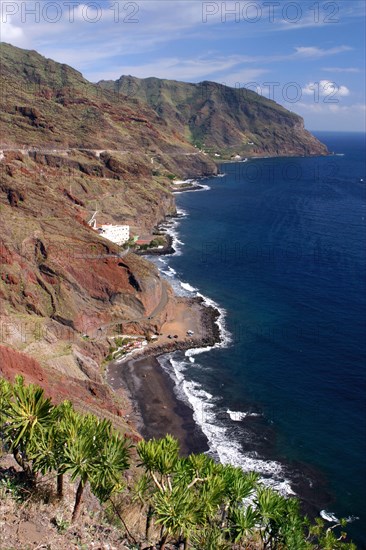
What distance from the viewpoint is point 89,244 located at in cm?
8169

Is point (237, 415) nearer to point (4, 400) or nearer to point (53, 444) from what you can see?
point (4, 400)

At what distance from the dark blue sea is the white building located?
506 inches

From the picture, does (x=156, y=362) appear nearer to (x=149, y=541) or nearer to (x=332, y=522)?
(x=332, y=522)

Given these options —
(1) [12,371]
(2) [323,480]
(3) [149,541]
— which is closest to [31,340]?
(1) [12,371]

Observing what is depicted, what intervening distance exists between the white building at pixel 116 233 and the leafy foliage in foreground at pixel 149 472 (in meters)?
97.7

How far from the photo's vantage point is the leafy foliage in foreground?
2080cm

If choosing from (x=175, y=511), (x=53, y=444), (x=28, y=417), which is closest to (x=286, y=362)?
(x=175, y=511)

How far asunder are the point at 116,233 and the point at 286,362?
64.5 meters

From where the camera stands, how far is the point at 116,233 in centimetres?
12388

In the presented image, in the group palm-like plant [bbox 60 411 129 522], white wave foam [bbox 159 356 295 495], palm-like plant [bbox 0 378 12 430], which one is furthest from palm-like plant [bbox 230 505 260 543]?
white wave foam [bbox 159 356 295 495]

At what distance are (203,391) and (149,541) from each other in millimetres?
41903

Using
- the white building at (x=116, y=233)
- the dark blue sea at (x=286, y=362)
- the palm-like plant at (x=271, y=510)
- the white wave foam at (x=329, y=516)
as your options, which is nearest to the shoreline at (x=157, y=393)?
the dark blue sea at (x=286, y=362)

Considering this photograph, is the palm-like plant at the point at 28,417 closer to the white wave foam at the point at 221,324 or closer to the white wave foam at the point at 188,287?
the white wave foam at the point at 221,324

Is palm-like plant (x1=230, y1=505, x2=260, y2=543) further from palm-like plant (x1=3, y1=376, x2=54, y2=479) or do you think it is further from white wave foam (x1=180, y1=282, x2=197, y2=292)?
white wave foam (x1=180, y1=282, x2=197, y2=292)
